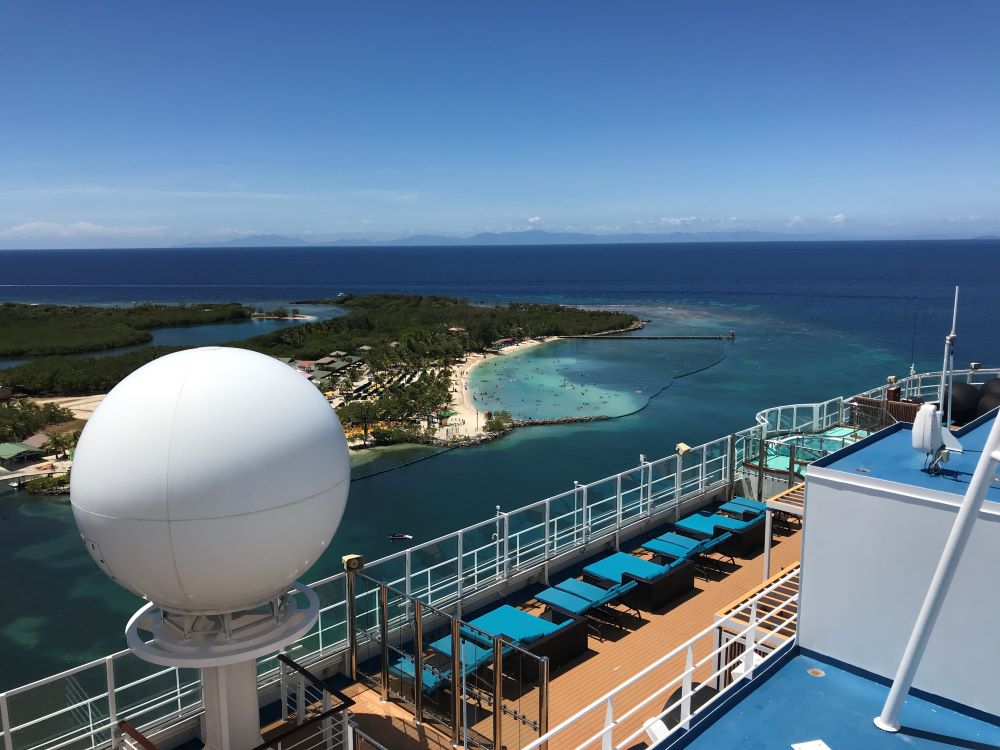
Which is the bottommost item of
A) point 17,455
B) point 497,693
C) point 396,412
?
point 17,455

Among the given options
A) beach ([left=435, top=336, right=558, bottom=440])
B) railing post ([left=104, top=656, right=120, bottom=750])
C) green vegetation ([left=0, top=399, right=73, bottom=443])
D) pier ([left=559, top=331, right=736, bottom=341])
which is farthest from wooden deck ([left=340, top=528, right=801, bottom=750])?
pier ([left=559, top=331, right=736, bottom=341])

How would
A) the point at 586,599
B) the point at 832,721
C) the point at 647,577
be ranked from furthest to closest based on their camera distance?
1. the point at 647,577
2. the point at 586,599
3. the point at 832,721

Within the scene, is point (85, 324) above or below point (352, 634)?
below

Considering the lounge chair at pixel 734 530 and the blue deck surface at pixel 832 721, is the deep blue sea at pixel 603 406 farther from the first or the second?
the blue deck surface at pixel 832 721

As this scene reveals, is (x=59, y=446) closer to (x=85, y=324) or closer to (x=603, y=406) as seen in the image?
(x=603, y=406)

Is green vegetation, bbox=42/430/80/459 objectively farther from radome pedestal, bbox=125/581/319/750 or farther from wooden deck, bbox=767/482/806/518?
wooden deck, bbox=767/482/806/518

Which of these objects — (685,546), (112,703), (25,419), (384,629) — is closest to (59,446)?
(25,419)

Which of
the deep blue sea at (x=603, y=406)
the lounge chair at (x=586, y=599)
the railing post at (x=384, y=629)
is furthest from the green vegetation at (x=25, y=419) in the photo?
the lounge chair at (x=586, y=599)
